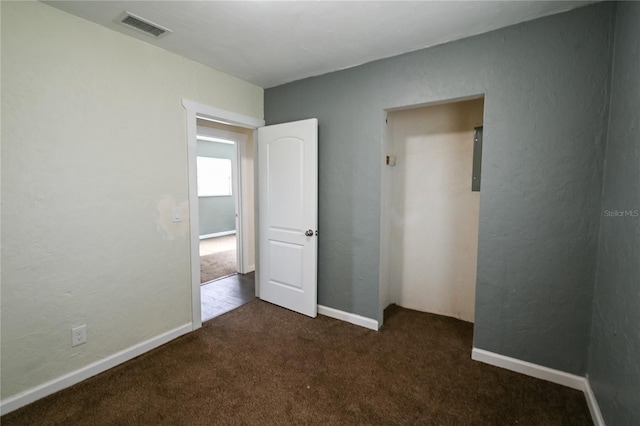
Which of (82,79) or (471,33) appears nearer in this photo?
(82,79)

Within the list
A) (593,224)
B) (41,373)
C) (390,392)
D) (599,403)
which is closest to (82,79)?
(41,373)

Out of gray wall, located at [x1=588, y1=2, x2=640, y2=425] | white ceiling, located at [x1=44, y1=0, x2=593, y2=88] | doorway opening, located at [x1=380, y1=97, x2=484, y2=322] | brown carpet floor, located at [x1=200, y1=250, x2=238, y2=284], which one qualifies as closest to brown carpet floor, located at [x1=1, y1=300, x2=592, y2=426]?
gray wall, located at [x1=588, y1=2, x2=640, y2=425]

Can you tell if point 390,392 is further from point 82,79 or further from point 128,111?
point 82,79

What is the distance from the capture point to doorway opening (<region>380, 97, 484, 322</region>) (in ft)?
8.85

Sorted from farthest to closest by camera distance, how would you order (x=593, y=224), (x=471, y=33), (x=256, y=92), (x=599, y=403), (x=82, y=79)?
1. (x=256, y=92)
2. (x=471, y=33)
3. (x=82, y=79)
4. (x=593, y=224)
5. (x=599, y=403)

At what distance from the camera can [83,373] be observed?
1957 millimetres

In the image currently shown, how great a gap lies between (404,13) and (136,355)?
10.2ft

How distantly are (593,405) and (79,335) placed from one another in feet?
10.7

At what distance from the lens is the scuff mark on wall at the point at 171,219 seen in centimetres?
237

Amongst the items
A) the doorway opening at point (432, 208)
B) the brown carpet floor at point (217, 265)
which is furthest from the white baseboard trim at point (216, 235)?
the doorway opening at point (432, 208)

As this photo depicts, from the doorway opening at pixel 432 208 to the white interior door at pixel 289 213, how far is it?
0.70 metres

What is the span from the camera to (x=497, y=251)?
2.07 meters

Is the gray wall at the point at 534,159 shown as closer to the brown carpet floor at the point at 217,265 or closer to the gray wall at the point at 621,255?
the gray wall at the point at 621,255

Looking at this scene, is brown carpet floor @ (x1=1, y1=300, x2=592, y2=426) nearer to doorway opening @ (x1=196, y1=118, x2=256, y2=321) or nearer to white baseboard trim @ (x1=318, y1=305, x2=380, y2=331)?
white baseboard trim @ (x1=318, y1=305, x2=380, y2=331)
